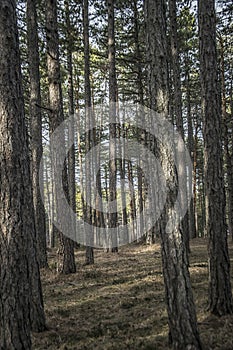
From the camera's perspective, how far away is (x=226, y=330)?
576 centimetres

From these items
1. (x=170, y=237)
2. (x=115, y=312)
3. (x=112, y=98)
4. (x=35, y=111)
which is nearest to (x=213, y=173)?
(x=170, y=237)

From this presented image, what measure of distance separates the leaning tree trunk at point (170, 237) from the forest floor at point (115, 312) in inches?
19.3

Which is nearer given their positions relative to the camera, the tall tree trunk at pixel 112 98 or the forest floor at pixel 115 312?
the forest floor at pixel 115 312

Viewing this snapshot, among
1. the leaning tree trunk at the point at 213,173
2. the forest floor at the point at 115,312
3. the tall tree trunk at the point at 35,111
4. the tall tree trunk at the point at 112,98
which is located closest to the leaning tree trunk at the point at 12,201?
the forest floor at the point at 115,312

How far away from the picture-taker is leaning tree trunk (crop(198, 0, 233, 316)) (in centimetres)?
649

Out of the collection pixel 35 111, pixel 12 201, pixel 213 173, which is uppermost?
pixel 35 111

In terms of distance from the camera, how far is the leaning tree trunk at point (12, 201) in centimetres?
470

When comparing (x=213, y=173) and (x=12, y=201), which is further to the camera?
(x=213, y=173)

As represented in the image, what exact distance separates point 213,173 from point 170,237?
2024 mm

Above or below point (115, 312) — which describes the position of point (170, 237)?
above

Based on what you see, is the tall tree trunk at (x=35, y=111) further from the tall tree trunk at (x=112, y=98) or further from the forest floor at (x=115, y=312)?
the tall tree trunk at (x=112, y=98)

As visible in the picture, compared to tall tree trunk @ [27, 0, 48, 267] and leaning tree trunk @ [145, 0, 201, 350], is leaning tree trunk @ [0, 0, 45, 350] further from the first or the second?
tall tree trunk @ [27, 0, 48, 267]

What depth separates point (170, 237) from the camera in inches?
205

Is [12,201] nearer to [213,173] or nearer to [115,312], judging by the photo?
[213,173]
